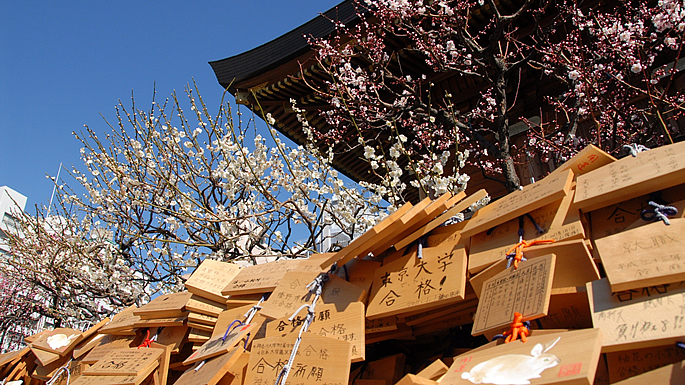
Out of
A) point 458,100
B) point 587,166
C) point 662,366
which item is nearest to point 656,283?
point 662,366

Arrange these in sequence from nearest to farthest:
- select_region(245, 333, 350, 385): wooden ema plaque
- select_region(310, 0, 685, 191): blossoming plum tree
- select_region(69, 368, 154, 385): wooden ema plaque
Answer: select_region(245, 333, 350, 385): wooden ema plaque < select_region(69, 368, 154, 385): wooden ema plaque < select_region(310, 0, 685, 191): blossoming plum tree

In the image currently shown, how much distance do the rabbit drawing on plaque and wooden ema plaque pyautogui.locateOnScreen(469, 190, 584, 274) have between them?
15.4 inches

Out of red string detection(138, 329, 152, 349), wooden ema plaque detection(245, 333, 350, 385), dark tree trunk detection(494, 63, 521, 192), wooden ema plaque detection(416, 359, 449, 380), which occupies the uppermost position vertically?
dark tree trunk detection(494, 63, 521, 192)

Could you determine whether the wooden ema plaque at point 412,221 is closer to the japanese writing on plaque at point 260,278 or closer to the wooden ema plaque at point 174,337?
the japanese writing on plaque at point 260,278

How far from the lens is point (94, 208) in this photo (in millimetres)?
7375

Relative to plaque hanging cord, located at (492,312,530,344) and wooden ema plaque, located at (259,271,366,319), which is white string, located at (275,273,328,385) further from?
plaque hanging cord, located at (492,312,530,344)

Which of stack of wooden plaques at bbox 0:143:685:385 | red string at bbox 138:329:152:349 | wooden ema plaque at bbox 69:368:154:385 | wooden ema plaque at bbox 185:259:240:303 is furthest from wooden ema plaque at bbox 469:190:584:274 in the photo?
red string at bbox 138:329:152:349

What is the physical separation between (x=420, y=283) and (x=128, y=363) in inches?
60.5

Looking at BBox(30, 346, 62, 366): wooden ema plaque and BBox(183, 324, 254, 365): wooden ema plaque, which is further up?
BBox(30, 346, 62, 366): wooden ema plaque

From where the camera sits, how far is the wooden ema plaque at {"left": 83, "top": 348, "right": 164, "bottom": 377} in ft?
6.49

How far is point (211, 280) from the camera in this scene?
233cm

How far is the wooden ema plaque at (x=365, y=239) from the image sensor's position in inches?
60.2

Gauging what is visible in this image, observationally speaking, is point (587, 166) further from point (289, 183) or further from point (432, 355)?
point (289, 183)

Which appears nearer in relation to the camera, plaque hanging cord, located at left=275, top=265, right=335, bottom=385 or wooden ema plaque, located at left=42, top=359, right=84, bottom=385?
plaque hanging cord, located at left=275, top=265, right=335, bottom=385
